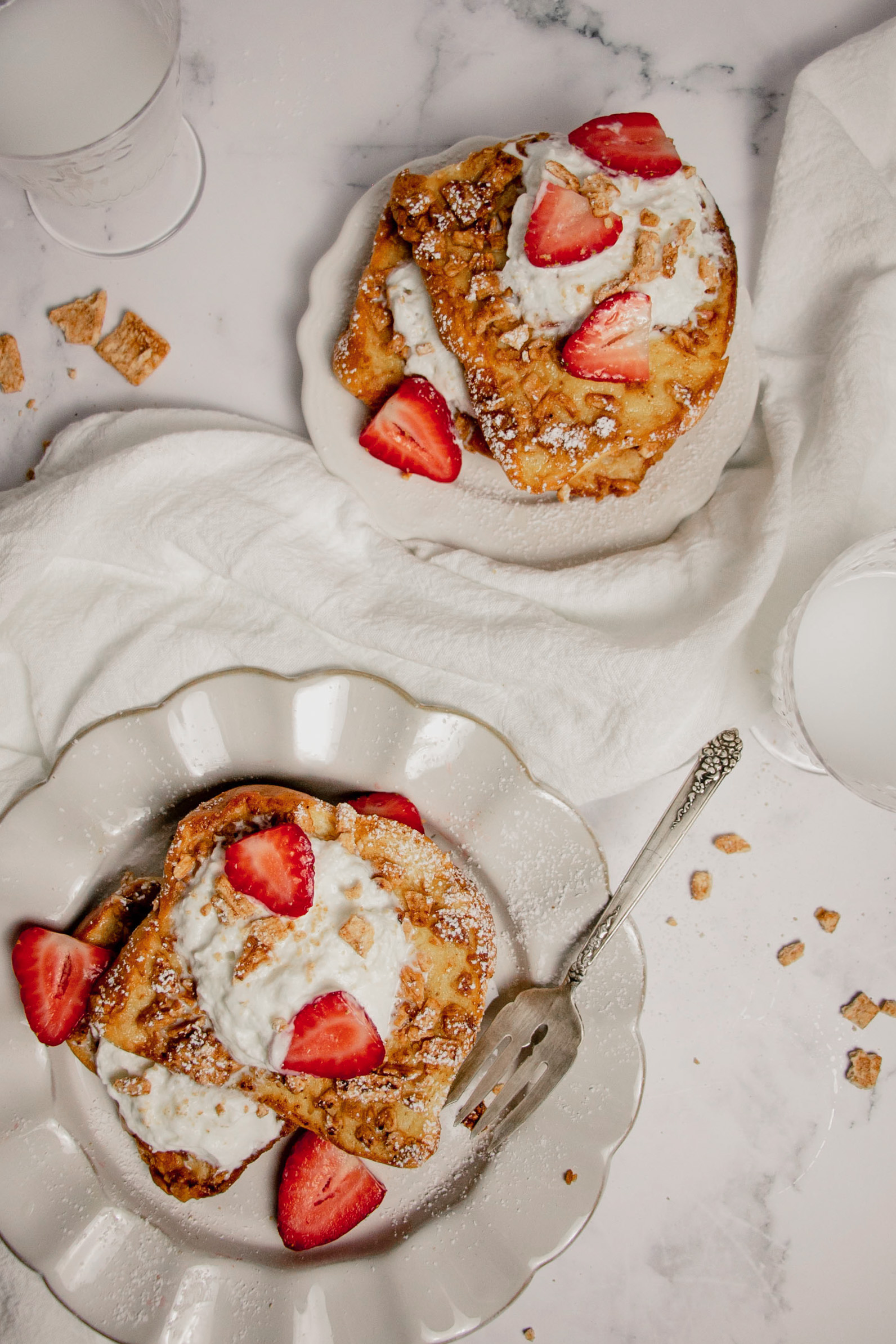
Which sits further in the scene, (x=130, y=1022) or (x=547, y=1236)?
(x=547, y=1236)

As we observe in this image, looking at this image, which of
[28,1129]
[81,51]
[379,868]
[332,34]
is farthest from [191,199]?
[28,1129]

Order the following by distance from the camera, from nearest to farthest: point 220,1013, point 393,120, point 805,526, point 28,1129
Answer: point 220,1013, point 28,1129, point 805,526, point 393,120

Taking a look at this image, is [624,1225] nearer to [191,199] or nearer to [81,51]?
[191,199]

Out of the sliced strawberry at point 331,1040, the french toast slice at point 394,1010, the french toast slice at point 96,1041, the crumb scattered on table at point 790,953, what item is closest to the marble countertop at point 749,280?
the crumb scattered on table at point 790,953

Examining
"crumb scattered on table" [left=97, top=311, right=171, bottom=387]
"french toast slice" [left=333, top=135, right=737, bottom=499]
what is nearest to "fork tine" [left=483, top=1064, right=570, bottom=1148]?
"french toast slice" [left=333, top=135, right=737, bottom=499]

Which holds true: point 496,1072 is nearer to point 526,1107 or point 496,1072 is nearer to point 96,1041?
point 526,1107

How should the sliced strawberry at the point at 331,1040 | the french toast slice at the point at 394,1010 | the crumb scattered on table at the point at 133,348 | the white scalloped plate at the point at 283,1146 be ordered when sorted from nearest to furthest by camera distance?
the sliced strawberry at the point at 331,1040, the french toast slice at the point at 394,1010, the white scalloped plate at the point at 283,1146, the crumb scattered on table at the point at 133,348

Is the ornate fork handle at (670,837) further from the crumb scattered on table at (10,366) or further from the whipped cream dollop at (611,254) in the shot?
the crumb scattered on table at (10,366)
